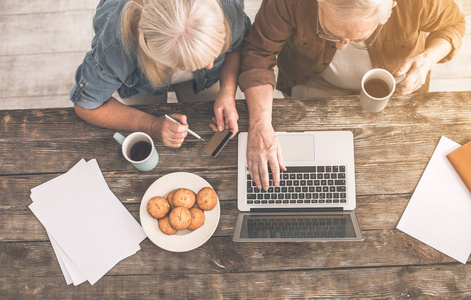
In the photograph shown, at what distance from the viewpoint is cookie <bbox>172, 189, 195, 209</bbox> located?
3.71 feet

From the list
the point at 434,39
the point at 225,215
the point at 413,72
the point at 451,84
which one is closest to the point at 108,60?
the point at 225,215

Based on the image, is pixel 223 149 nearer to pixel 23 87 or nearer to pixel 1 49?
pixel 23 87

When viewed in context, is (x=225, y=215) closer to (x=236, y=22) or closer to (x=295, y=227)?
(x=295, y=227)

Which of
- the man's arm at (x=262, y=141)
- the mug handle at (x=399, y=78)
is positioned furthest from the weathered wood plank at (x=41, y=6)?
the mug handle at (x=399, y=78)

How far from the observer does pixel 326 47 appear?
129 cm

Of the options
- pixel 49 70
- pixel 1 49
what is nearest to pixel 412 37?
pixel 49 70

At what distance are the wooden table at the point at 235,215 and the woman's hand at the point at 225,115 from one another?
49 mm

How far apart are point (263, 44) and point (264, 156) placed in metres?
0.42

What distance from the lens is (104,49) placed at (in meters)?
1.09

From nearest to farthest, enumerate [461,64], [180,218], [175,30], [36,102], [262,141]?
1. [175,30]
2. [180,218]
3. [262,141]
4. [461,64]
5. [36,102]

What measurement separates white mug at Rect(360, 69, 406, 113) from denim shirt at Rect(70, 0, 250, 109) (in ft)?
1.61

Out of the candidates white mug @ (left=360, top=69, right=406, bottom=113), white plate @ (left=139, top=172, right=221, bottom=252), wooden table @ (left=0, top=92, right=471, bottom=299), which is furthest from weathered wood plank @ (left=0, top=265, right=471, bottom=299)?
white mug @ (left=360, top=69, right=406, bottom=113)

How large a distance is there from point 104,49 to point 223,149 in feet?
1.72

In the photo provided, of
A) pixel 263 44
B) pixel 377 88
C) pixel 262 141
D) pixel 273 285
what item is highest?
pixel 263 44
